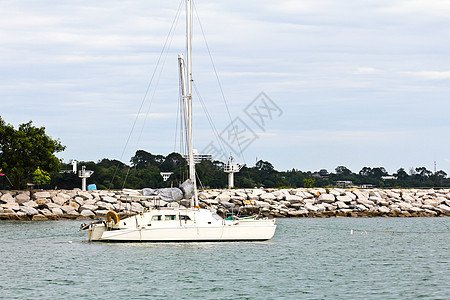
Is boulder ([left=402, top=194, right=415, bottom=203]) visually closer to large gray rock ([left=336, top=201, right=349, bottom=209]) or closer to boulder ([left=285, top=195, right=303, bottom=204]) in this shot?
large gray rock ([left=336, top=201, right=349, bottom=209])

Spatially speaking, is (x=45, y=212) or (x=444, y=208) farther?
(x=444, y=208)

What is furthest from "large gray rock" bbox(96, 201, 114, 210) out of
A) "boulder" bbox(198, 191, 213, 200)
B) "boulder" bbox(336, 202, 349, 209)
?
"boulder" bbox(336, 202, 349, 209)

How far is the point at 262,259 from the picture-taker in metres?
30.4

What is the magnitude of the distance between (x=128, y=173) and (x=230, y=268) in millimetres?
62470

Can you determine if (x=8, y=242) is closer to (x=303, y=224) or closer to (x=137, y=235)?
(x=137, y=235)

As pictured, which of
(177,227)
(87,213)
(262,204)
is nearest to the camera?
(177,227)

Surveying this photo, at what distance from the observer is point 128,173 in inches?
3504

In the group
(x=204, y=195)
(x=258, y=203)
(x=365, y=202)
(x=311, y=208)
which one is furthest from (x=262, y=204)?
(x=365, y=202)

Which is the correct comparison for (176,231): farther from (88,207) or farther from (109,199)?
(109,199)

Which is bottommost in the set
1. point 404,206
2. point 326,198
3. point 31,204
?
point 404,206

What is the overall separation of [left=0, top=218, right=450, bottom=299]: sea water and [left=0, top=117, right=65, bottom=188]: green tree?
22.4 m

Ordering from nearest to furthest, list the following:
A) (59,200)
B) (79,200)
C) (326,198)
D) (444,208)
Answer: (59,200) → (79,200) → (326,198) → (444,208)

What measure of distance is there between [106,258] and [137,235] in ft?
13.1

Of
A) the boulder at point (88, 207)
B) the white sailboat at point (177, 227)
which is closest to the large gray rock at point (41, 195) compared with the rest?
the boulder at point (88, 207)
